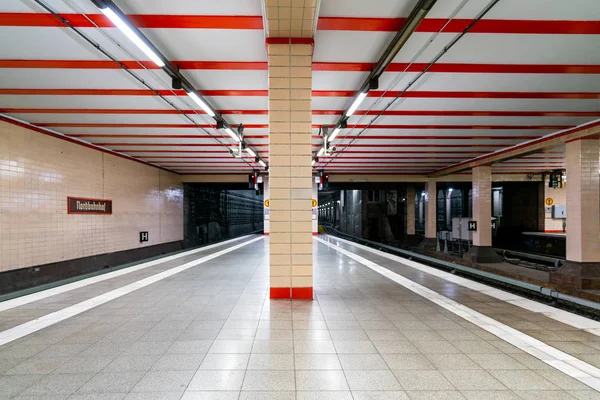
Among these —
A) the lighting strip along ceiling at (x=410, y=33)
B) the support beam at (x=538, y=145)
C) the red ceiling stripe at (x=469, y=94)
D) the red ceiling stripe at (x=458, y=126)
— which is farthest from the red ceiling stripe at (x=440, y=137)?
the red ceiling stripe at (x=469, y=94)

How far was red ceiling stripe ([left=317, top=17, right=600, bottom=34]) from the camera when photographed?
4133 millimetres

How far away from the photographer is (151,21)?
418 centimetres

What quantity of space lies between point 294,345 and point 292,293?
1.55m

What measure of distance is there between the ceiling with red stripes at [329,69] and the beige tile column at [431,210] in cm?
893

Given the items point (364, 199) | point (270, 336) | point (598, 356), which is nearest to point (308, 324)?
point (270, 336)

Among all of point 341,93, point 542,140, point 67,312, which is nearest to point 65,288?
point 67,312

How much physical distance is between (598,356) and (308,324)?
293 centimetres

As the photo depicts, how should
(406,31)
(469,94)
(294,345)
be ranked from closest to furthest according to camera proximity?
(294,345) < (406,31) < (469,94)

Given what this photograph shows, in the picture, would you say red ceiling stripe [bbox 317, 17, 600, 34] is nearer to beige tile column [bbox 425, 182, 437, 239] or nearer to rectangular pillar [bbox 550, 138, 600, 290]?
rectangular pillar [bbox 550, 138, 600, 290]

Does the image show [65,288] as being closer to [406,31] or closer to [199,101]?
[199,101]

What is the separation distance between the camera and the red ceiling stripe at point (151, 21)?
398cm

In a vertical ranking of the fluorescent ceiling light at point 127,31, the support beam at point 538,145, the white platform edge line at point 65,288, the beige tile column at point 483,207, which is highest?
the fluorescent ceiling light at point 127,31

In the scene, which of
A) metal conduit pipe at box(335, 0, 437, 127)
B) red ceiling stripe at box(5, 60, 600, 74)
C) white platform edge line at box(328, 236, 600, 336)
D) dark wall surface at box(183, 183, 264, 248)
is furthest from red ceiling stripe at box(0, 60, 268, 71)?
dark wall surface at box(183, 183, 264, 248)

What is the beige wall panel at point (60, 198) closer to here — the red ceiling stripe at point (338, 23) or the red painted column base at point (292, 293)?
the red ceiling stripe at point (338, 23)
